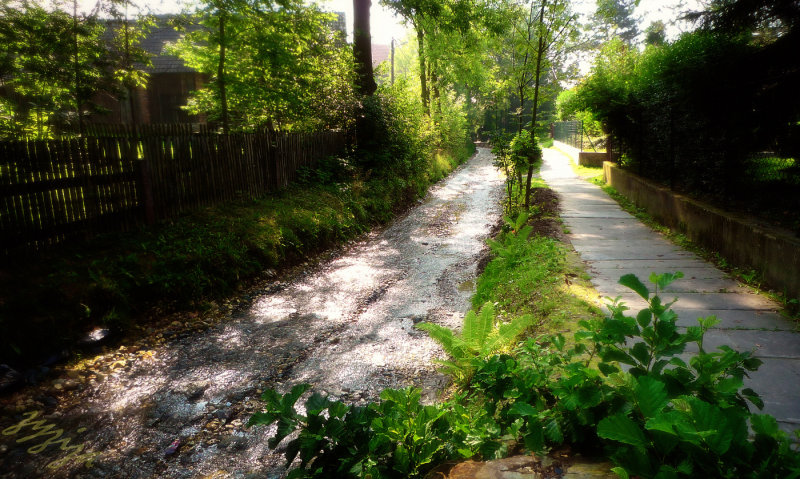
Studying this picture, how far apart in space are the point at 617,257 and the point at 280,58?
9.27 meters

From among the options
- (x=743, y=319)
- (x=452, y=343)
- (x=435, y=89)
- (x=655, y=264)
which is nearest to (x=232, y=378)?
(x=452, y=343)

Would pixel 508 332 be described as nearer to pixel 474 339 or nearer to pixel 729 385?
pixel 474 339

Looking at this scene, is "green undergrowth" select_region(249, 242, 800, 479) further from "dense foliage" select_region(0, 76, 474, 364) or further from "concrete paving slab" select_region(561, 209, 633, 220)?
"concrete paving slab" select_region(561, 209, 633, 220)

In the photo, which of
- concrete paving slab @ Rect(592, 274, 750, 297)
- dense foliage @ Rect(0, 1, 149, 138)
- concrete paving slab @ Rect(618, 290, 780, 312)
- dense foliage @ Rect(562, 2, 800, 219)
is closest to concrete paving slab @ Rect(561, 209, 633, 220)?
dense foliage @ Rect(562, 2, 800, 219)

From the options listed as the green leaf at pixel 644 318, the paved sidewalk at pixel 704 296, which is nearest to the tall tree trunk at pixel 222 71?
the paved sidewalk at pixel 704 296

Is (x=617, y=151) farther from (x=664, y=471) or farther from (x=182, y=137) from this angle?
(x=664, y=471)

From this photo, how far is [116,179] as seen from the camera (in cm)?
686

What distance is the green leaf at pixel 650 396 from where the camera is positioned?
1471 millimetres

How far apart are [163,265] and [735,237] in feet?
23.8

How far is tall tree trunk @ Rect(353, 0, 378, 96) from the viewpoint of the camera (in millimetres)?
14414

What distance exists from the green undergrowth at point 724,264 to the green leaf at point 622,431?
373 centimetres

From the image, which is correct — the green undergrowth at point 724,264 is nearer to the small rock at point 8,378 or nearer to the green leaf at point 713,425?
the green leaf at point 713,425

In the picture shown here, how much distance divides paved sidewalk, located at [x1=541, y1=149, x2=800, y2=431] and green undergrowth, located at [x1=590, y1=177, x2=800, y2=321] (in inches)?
4.2

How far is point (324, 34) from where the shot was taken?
44.9 feet
